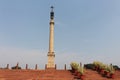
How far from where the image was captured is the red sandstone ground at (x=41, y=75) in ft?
64.8

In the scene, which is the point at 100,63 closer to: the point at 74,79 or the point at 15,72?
the point at 74,79

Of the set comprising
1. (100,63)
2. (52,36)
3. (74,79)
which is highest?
(52,36)

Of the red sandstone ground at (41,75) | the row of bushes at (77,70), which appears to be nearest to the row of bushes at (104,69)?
the red sandstone ground at (41,75)

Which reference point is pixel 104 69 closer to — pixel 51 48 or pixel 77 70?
pixel 77 70

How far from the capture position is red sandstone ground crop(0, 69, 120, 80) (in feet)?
64.8

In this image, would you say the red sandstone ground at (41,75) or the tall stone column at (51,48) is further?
the tall stone column at (51,48)

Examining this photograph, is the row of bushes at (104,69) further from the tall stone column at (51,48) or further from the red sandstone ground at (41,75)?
the tall stone column at (51,48)

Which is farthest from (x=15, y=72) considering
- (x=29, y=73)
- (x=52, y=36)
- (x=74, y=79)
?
(x=52, y=36)

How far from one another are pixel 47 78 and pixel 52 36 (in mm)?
14442

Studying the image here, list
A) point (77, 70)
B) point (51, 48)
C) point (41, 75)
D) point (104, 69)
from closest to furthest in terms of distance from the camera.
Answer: point (41, 75), point (77, 70), point (104, 69), point (51, 48)

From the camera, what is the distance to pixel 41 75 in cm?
2089

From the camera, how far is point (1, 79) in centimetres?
1883

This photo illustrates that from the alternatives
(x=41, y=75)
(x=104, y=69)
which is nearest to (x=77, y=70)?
(x=104, y=69)

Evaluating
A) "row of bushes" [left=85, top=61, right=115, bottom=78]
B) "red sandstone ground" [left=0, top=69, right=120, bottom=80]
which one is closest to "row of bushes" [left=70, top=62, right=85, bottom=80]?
"red sandstone ground" [left=0, top=69, right=120, bottom=80]
